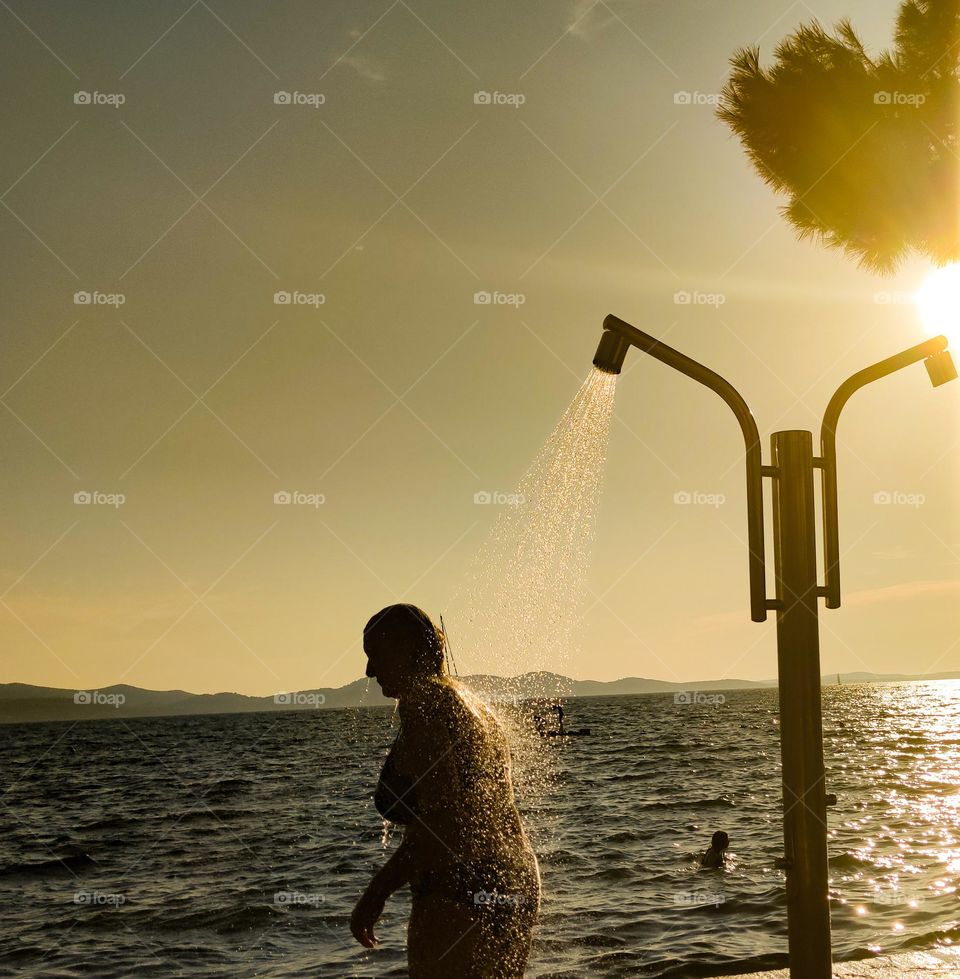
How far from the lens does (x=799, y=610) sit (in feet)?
11.1

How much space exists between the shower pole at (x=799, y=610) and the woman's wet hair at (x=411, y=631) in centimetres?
118

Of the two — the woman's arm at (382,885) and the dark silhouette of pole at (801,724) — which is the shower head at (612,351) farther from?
the woman's arm at (382,885)

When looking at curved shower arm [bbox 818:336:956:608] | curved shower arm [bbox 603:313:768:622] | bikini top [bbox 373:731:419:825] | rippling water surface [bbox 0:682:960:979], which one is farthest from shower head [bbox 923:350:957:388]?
rippling water surface [bbox 0:682:960:979]

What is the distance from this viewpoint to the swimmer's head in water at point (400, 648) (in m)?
3.12

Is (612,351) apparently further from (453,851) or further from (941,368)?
(453,851)

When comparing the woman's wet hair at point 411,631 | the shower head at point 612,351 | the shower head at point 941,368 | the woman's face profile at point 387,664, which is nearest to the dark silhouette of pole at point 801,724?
the shower head at point 612,351

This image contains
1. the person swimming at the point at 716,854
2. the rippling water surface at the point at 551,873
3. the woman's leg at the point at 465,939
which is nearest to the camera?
the woman's leg at the point at 465,939

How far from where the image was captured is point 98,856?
82.9 ft

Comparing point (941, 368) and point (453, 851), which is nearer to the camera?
point (453, 851)

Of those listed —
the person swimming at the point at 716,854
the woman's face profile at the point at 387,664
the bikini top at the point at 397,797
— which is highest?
the woman's face profile at the point at 387,664

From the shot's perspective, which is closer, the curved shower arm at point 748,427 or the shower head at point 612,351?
the curved shower arm at point 748,427

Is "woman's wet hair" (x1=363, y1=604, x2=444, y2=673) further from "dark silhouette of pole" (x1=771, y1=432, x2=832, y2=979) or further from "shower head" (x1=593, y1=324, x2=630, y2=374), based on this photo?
"shower head" (x1=593, y1=324, x2=630, y2=374)

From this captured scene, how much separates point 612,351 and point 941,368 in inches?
58.0

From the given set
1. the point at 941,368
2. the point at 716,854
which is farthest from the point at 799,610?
the point at 716,854
